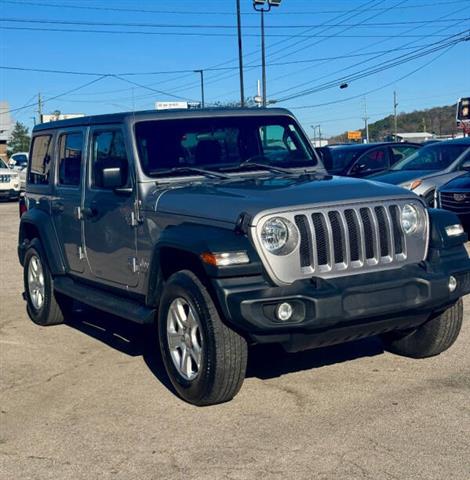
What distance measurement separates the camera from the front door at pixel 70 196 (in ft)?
23.0

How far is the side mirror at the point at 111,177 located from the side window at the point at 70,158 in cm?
114

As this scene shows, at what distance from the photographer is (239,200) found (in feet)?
16.8

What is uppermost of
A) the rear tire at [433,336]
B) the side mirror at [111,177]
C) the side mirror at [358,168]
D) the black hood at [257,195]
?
the side mirror at [111,177]

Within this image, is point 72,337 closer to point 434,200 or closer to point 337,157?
point 434,200

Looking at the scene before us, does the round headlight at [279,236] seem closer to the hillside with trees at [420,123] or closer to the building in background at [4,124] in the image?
the building in background at [4,124]

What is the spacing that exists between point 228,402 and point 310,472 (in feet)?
4.19

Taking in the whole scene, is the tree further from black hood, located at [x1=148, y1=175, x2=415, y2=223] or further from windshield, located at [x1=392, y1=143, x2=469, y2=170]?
black hood, located at [x1=148, y1=175, x2=415, y2=223]

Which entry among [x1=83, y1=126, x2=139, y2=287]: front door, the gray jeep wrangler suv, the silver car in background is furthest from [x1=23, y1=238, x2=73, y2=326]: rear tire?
the silver car in background

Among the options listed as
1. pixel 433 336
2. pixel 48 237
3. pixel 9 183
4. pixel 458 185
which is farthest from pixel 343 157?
pixel 9 183

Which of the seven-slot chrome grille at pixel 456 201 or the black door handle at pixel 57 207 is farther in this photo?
the seven-slot chrome grille at pixel 456 201

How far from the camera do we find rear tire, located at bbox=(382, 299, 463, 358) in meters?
5.82

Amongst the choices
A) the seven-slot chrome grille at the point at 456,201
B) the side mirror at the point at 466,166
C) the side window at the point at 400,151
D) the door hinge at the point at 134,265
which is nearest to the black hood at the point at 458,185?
the seven-slot chrome grille at the point at 456,201

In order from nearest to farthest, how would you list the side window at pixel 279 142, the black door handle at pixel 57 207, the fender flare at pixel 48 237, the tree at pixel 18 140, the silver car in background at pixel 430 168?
the side window at pixel 279 142 → the black door handle at pixel 57 207 → the fender flare at pixel 48 237 → the silver car in background at pixel 430 168 → the tree at pixel 18 140

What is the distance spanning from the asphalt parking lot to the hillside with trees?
307 ft
